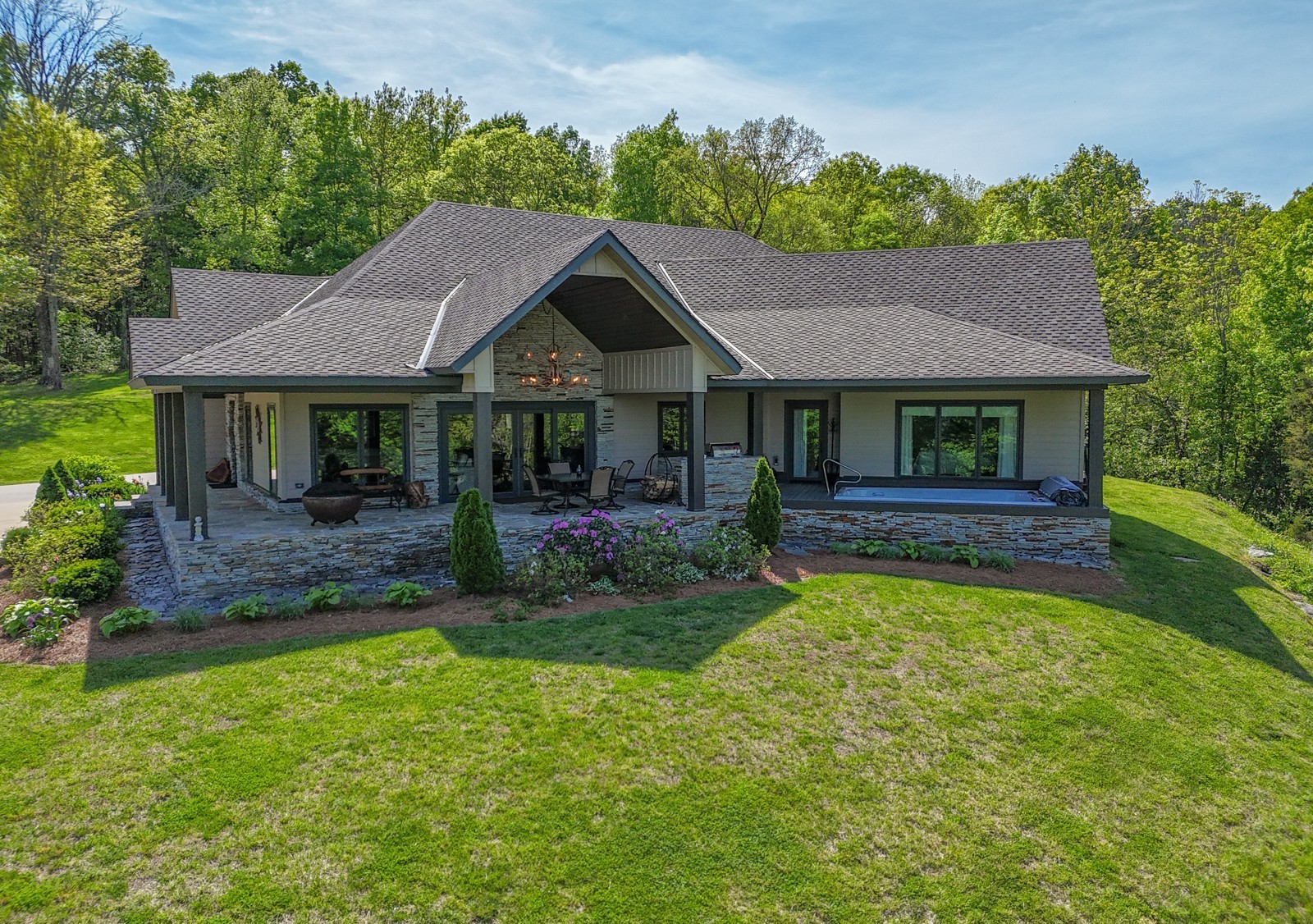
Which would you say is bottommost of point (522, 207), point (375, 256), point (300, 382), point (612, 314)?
point (300, 382)

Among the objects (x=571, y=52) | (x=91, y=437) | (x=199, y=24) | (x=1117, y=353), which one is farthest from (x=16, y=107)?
(x=1117, y=353)

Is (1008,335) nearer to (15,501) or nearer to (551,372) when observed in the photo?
(551,372)

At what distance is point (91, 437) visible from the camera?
29.2m

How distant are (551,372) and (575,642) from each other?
27.1 feet

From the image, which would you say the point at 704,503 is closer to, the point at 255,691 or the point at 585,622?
the point at 585,622

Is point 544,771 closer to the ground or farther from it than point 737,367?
closer to the ground

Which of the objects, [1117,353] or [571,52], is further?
[1117,353]

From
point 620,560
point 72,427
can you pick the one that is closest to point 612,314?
point 620,560

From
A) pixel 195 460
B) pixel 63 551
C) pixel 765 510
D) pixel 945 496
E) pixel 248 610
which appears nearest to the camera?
pixel 248 610

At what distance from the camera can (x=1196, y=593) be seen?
12.4 m

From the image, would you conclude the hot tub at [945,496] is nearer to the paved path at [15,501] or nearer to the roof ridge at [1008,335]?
the roof ridge at [1008,335]

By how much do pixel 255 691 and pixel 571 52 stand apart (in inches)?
555

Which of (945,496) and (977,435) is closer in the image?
(945,496)

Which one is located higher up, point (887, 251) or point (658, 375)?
point (887, 251)
